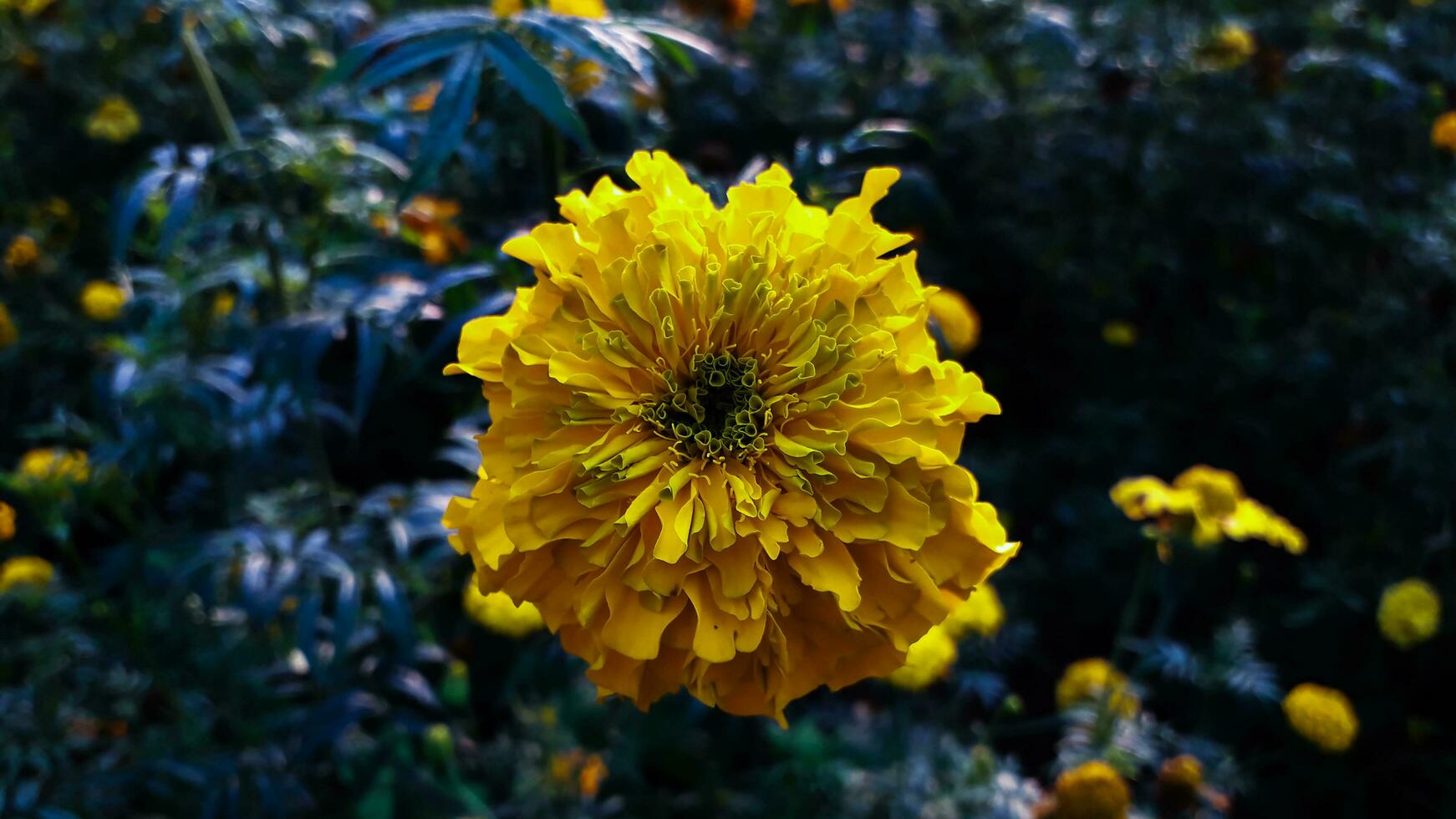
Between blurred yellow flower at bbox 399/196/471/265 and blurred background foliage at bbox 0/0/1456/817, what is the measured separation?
2cm

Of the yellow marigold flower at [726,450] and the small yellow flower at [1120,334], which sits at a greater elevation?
the yellow marigold flower at [726,450]

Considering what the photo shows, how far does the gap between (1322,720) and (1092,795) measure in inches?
31.7

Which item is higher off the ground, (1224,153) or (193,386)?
(193,386)

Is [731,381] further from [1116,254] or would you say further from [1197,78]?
[1197,78]

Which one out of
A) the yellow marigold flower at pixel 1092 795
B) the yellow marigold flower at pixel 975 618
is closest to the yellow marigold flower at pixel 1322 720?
the yellow marigold flower at pixel 1092 795

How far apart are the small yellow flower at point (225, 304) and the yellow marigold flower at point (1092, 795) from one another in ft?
6.79

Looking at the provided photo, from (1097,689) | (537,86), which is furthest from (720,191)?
(1097,689)

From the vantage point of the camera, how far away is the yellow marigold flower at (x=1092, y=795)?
1.69 m

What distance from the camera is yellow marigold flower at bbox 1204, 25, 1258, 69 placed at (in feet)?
10.0

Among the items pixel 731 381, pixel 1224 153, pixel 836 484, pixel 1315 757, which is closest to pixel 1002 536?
pixel 836 484

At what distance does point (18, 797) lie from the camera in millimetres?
1622

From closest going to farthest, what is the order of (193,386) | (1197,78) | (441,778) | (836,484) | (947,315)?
(836,484)
(193,386)
(947,315)
(441,778)
(1197,78)

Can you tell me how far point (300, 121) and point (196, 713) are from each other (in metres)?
1.30

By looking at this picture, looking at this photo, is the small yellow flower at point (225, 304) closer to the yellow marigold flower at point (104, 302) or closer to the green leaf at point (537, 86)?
the yellow marigold flower at point (104, 302)
